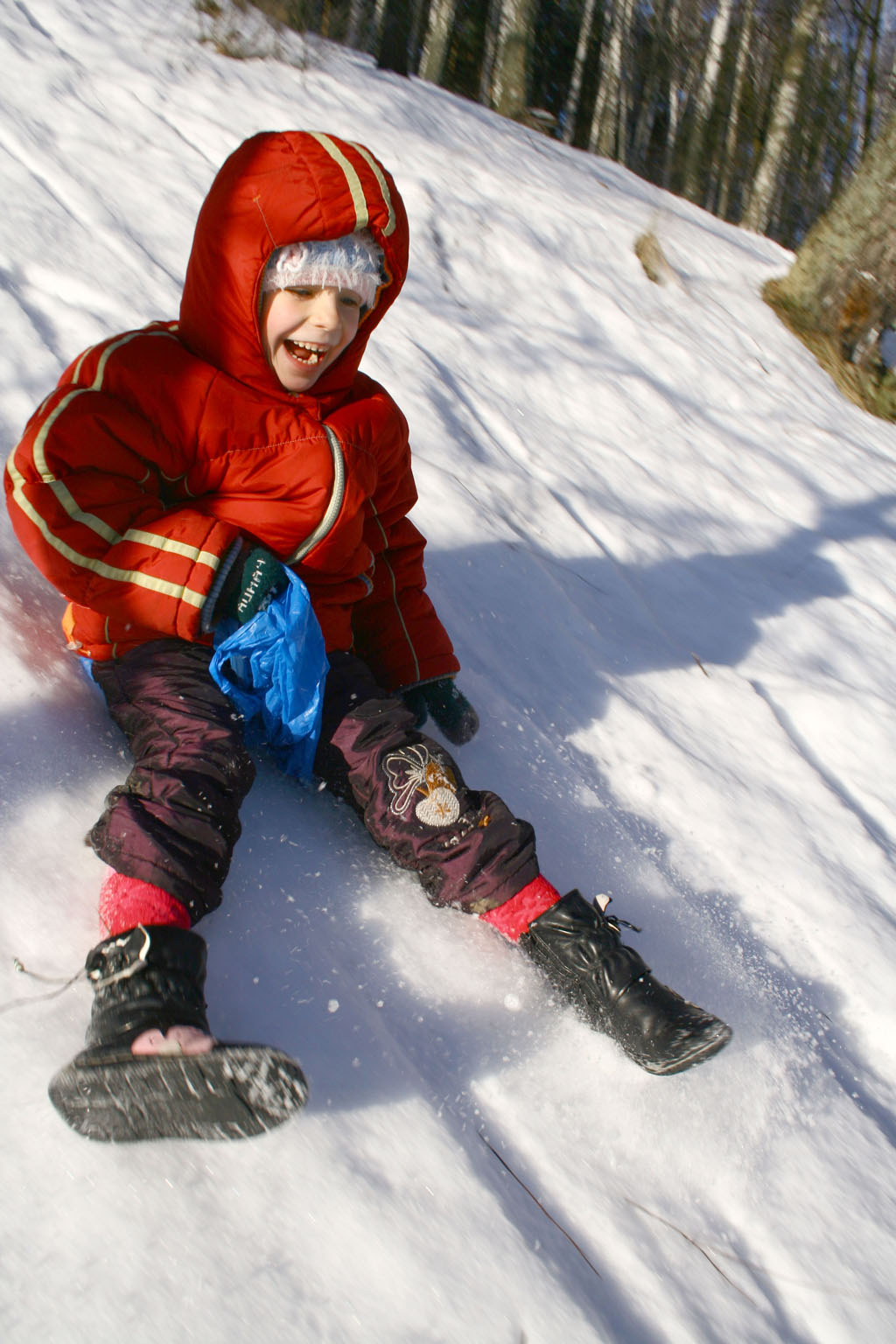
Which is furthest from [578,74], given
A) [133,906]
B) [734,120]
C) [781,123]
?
[133,906]

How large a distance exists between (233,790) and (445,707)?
0.73m

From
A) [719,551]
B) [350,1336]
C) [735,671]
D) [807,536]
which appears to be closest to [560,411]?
[719,551]

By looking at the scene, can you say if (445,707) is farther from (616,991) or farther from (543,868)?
(616,991)

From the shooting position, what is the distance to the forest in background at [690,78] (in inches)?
448

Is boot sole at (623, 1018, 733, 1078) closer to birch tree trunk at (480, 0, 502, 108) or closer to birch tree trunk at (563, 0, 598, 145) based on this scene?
birch tree trunk at (480, 0, 502, 108)

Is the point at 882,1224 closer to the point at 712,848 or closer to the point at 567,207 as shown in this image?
the point at 712,848

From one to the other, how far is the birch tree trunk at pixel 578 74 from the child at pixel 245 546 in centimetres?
1640

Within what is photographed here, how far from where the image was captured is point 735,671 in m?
3.00

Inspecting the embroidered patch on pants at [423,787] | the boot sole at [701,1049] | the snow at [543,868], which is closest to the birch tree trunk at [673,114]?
the snow at [543,868]

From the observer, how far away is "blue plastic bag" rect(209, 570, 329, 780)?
5.36 feet

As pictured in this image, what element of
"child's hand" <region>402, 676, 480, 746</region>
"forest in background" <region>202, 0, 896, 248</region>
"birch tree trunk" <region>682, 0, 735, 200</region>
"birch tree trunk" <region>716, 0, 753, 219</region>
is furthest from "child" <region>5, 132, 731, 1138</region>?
"birch tree trunk" <region>716, 0, 753, 219</region>

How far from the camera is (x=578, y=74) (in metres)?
16.7

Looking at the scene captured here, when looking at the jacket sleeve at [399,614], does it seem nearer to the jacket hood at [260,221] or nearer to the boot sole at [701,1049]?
the jacket hood at [260,221]

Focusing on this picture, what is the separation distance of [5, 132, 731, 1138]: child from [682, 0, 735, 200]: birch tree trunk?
14938mm
